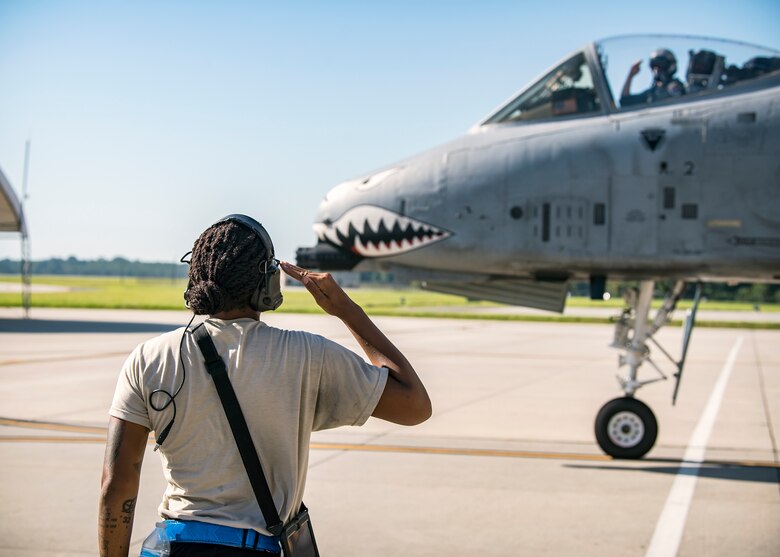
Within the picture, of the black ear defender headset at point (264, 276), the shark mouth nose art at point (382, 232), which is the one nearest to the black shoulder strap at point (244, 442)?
the black ear defender headset at point (264, 276)

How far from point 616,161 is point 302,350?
5.56 meters

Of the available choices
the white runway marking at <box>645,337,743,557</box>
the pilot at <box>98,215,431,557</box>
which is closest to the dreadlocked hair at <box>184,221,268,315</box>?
the pilot at <box>98,215,431,557</box>

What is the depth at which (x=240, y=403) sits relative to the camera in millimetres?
2451

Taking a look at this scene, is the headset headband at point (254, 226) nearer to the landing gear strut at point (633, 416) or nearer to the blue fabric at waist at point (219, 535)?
the blue fabric at waist at point (219, 535)

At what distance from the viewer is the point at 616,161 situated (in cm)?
750

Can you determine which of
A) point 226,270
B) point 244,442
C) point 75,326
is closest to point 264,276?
point 226,270

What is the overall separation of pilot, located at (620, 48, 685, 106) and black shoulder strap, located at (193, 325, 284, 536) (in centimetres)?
627

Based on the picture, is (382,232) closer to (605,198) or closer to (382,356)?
(605,198)

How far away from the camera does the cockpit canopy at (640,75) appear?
782 cm

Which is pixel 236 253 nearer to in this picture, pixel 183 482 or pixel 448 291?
pixel 183 482

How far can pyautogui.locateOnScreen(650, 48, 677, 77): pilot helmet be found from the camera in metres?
7.91

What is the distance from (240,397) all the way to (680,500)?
5181mm

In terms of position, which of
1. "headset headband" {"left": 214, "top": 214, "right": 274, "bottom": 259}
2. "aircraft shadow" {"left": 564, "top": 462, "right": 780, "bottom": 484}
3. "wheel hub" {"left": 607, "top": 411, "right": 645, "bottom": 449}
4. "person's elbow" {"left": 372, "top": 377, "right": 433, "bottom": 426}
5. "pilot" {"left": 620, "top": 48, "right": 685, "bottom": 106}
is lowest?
"aircraft shadow" {"left": 564, "top": 462, "right": 780, "bottom": 484}

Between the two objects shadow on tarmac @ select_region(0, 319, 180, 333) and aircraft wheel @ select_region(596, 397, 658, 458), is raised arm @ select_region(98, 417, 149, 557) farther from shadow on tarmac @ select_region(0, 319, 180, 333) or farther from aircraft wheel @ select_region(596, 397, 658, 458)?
shadow on tarmac @ select_region(0, 319, 180, 333)
